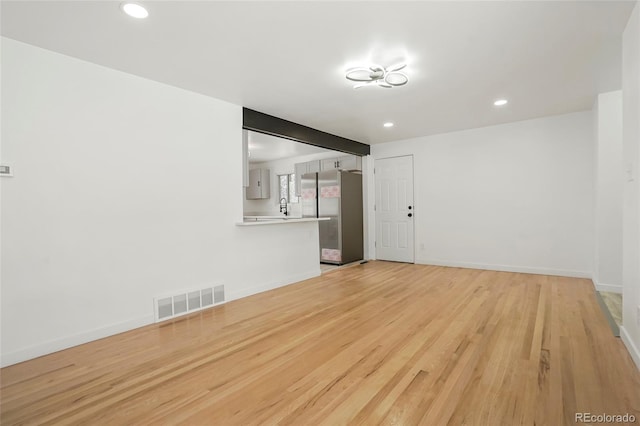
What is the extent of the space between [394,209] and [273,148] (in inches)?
109

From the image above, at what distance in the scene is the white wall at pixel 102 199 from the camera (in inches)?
93.0

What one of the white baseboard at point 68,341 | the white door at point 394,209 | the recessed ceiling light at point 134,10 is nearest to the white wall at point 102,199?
the white baseboard at point 68,341

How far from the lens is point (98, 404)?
1.79 meters

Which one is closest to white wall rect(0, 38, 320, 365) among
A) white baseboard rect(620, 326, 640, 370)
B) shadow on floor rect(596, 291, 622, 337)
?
white baseboard rect(620, 326, 640, 370)

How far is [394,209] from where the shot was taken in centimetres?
638

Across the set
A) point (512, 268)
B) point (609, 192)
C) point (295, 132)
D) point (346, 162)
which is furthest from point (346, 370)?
point (346, 162)

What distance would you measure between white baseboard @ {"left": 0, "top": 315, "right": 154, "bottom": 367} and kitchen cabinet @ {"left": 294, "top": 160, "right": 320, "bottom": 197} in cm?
466

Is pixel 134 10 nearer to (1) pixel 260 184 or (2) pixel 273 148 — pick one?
(2) pixel 273 148

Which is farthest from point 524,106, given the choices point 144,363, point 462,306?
point 144,363

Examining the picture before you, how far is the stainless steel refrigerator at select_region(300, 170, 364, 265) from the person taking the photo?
237 inches

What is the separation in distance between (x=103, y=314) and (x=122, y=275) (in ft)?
1.18

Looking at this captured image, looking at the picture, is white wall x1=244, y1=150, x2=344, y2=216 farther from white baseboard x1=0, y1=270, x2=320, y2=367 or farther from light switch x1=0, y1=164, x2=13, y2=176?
light switch x1=0, y1=164, x2=13, y2=176

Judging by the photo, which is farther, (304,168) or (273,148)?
(304,168)

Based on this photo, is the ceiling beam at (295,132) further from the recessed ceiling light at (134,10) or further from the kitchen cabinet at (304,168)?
the recessed ceiling light at (134,10)
